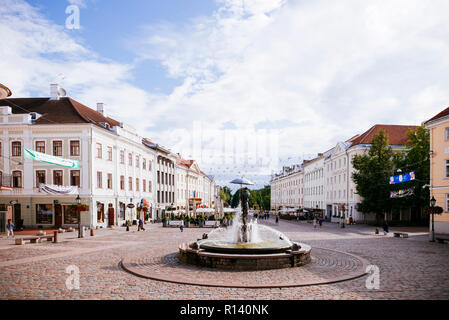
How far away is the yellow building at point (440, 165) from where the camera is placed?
2919 centimetres

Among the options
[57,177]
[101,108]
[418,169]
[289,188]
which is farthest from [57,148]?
[289,188]

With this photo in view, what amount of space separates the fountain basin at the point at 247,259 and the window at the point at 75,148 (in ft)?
84.7

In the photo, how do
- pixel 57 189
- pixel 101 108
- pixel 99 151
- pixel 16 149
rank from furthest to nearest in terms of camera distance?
pixel 101 108, pixel 99 151, pixel 16 149, pixel 57 189

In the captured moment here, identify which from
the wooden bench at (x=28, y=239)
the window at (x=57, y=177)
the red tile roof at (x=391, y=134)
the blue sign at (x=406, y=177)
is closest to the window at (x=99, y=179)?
the window at (x=57, y=177)

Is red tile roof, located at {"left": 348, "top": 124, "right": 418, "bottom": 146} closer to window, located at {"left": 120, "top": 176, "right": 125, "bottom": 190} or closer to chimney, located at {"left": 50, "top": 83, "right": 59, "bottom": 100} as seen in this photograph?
window, located at {"left": 120, "top": 176, "right": 125, "bottom": 190}

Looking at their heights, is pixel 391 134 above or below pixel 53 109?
below

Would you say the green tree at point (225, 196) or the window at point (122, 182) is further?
the green tree at point (225, 196)

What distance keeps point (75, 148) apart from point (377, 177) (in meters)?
35.2

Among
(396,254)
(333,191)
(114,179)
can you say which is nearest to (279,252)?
(396,254)

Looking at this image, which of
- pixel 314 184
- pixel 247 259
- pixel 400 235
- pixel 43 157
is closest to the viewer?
pixel 247 259

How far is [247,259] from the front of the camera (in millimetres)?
12383

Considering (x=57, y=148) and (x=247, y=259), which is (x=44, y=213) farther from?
(x=247, y=259)

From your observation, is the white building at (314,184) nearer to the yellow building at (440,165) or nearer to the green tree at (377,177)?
the green tree at (377,177)
